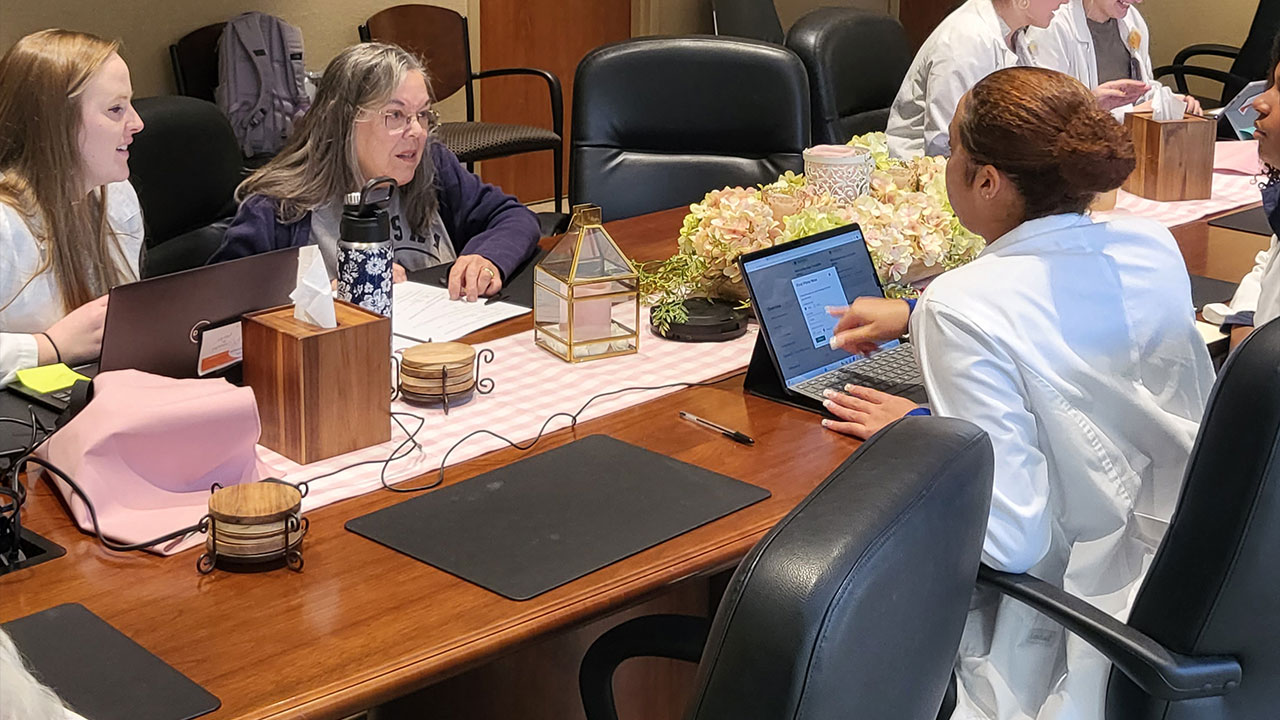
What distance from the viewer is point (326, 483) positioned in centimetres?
165

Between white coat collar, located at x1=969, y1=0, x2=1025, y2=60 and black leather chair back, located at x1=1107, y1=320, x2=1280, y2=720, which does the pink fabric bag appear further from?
white coat collar, located at x1=969, y1=0, x2=1025, y2=60

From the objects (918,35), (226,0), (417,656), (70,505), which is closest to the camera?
(417,656)

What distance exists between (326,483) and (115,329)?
1.08 feet

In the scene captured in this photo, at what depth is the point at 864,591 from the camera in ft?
3.06

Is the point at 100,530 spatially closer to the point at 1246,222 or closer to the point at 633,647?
the point at 633,647

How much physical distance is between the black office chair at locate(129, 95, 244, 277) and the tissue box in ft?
6.52

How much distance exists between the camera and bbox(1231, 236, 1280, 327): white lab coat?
2.18 meters

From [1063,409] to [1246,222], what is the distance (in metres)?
1.61

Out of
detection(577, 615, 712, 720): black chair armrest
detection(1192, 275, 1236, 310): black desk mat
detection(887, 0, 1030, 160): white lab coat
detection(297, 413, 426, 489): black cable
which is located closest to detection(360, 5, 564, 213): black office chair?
detection(887, 0, 1030, 160): white lab coat

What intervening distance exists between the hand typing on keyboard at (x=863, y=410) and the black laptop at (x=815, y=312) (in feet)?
0.16

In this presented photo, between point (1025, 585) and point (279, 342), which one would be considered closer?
point (1025, 585)

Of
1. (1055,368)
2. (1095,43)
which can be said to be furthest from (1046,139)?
(1095,43)

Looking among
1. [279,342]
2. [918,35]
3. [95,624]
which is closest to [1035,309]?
[279,342]

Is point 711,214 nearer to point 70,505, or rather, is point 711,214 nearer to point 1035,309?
point 1035,309
